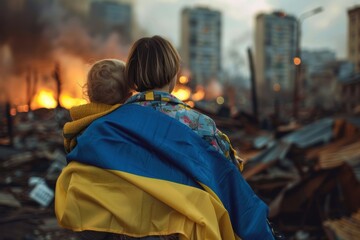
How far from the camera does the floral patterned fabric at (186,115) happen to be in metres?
1.73

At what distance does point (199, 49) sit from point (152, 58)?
88.5 m

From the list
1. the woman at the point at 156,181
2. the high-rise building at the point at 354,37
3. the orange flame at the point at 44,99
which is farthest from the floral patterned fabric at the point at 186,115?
the high-rise building at the point at 354,37

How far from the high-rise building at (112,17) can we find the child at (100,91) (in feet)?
87.2

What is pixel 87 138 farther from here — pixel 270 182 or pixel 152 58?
pixel 270 182

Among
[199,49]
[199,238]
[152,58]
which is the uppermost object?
[199,49]

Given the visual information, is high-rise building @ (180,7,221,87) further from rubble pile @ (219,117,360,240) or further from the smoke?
rubble pile @ (219,117,360,240)

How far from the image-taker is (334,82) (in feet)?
190

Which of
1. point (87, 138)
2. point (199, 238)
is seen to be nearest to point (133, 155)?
point (87, 138)

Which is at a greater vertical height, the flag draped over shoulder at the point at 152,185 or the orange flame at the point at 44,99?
the flag draped over shoulder at the point at 152,185

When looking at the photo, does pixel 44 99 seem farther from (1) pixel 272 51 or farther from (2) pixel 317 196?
(1) pixel 272 51

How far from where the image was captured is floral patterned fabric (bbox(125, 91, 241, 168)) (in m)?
1.73

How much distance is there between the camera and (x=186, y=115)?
174 centimetres

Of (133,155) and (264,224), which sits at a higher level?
(133,155)

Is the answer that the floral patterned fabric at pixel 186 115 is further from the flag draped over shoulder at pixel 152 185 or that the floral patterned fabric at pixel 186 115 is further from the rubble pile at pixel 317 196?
the rubble pile at pixel 317 196
